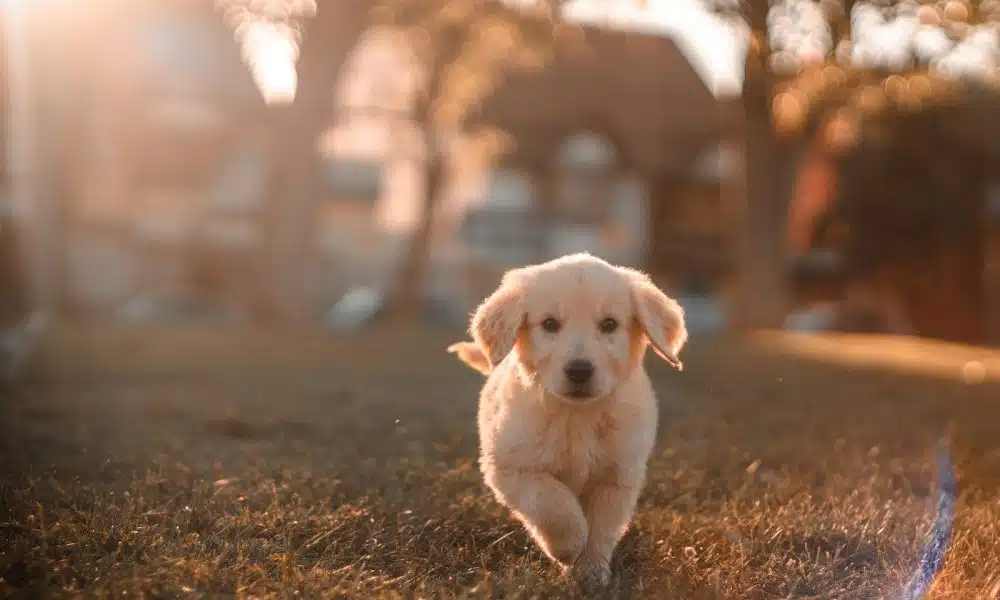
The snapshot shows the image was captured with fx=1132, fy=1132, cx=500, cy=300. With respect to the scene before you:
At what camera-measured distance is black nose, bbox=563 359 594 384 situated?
401 centimetres

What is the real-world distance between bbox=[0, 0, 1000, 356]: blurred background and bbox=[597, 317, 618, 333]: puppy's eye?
995cm

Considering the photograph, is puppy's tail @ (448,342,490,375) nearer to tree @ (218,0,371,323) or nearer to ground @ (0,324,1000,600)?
ground @ (0,324,1000,600)

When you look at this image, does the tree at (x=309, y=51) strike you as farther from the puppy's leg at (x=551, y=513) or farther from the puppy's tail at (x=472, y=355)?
the puppy's leg at (x=551, y=513)

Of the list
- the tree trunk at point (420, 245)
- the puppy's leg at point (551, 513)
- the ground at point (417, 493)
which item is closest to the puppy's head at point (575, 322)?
the puppy's leg at point (551, 513)

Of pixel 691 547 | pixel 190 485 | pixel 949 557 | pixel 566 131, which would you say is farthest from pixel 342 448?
pixel 566 131

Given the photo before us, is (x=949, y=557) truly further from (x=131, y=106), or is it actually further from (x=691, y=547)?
(x=131, y=106)

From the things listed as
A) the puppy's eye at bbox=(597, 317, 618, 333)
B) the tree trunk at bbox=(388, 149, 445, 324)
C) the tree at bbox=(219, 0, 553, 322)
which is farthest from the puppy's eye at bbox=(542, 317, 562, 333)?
the tree trunk at bbox=(388, 149, 445, 324)

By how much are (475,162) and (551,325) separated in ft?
69.6

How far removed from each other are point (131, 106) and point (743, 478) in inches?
1298

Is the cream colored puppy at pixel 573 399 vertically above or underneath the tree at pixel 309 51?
underneath

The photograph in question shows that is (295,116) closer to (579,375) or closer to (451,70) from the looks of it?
(451,70)

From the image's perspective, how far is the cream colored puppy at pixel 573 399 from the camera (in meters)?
3.94

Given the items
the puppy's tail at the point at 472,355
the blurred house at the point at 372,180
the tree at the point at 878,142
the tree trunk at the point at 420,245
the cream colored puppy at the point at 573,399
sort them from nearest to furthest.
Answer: the cream colored puppy at the point at 573,399, the puppy's tail at the point at 472,355, the tree at the point at 878,142, the tree trunk at the point at 420,245, the blurred house at the point at 372,180

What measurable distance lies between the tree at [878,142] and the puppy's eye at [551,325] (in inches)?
454
